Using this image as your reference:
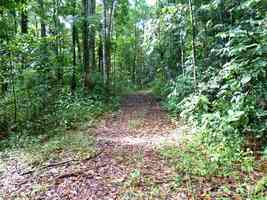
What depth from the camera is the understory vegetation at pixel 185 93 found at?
6375 mm

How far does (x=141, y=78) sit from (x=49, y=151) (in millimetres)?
33281

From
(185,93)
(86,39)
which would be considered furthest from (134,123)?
(86,39)

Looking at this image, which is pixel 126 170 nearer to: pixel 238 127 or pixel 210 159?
pixel 210 159

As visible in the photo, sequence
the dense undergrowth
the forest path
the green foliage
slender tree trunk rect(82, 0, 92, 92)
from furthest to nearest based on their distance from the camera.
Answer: slender tree trunk rect(82, 0, 92, 92) → the dense undergrowth → the green foliage → the forest path

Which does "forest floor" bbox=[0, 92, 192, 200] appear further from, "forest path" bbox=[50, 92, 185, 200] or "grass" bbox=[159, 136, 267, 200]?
"grass" bbox=[159, 136, 267, 200]

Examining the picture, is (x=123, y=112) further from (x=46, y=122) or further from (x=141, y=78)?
(x=141, y=78)

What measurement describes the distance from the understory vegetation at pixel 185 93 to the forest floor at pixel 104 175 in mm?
289

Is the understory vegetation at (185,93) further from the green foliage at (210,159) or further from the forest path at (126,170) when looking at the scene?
the forest path at (126,170)

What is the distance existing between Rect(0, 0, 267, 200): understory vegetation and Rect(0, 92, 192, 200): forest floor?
0.29 m

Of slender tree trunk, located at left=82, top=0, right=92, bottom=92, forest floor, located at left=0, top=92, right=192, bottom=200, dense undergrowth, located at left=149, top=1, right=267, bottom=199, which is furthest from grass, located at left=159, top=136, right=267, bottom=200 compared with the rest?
slender tree trunk, located at left=82, top=0, right=92, bottom=92

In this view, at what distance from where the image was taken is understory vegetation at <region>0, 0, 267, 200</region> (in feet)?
20.9

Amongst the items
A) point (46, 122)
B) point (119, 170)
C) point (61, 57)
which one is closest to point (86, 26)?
point (61, 57)

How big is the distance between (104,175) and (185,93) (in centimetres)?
797

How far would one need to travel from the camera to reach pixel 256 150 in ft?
22.1
